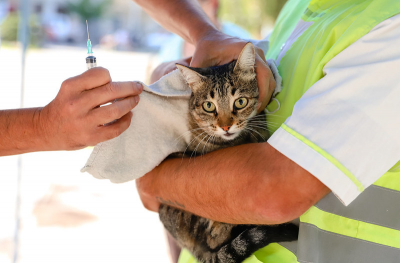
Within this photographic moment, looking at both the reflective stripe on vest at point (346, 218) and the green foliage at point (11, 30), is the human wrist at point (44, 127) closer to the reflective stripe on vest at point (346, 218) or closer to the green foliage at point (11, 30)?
the reflective stripe on vest at point (346, 218)

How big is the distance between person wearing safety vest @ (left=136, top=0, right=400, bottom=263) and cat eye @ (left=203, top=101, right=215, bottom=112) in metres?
0.36

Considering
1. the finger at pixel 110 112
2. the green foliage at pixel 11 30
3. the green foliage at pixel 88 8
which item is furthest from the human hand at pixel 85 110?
the green foliage at pixel 88 8

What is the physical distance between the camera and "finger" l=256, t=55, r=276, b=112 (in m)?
1.43

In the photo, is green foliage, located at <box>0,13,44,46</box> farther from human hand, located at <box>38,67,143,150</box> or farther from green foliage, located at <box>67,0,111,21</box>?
human hand, located at <box>38,67,143,150</box>

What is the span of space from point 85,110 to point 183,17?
971 mm

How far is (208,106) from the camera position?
6.18 feet

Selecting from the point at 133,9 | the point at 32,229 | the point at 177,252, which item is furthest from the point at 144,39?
the point at 177,252

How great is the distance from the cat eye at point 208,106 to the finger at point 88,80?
861 mm

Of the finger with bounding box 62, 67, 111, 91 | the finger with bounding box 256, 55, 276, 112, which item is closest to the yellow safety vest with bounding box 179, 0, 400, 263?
the finger with bounding box 256, 55, 276, 112

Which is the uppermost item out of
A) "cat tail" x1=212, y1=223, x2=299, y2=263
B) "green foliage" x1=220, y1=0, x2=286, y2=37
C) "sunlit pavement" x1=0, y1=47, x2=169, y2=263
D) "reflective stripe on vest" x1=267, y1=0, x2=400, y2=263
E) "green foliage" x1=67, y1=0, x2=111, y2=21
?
"reflective stripe on vest" x1=267, y1=0, x2=400, y2=263

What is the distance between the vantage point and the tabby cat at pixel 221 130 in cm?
146

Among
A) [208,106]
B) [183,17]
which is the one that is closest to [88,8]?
[183,17]

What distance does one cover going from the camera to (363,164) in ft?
3.07

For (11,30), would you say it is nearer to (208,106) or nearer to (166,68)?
(166,68)
